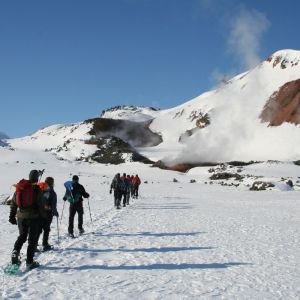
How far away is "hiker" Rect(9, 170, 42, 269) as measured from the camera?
904 centimetres

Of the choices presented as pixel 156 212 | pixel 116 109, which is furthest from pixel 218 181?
pixel 116 109

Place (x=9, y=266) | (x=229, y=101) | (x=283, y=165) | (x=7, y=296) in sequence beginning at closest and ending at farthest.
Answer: (x=7, y=296)
(x=9, y=266)
(x=283, y=165)
(x=229, y=101)

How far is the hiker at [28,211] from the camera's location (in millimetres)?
9038

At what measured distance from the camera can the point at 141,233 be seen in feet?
49.3

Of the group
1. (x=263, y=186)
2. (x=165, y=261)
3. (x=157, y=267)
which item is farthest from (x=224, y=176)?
(x=157, y=267)

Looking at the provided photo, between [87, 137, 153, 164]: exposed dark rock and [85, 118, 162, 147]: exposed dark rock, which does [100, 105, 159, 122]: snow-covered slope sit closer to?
[85, 118, 162, 147]: exposed dark rock

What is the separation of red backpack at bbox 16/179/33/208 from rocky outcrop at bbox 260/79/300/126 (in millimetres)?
94372

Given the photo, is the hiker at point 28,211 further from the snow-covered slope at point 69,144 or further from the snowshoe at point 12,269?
the snow-covered slope at point 69,144

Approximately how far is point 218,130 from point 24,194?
350 feet

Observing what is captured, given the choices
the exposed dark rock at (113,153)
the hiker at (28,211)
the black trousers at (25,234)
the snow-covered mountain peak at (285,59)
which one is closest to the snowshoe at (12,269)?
the hiker at (28,211)

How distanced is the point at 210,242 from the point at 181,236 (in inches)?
54.7

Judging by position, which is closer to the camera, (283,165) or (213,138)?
(283,165)

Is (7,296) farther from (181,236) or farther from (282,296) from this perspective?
(181,236)

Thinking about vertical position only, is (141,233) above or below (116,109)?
below
